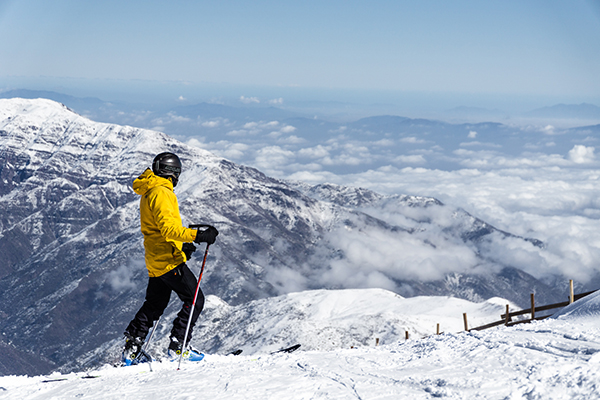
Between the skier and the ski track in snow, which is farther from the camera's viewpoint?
the skier

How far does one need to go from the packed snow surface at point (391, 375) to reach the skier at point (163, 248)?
2.47 ft

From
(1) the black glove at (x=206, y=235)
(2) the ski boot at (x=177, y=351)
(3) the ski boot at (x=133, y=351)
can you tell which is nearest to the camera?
(1) the black glove at (x=206, y=235)

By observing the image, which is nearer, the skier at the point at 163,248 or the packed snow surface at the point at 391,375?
the packed snow surface at the point at 391,375

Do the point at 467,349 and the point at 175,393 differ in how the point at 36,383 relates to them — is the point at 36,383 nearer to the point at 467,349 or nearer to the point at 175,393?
the point at 175,393

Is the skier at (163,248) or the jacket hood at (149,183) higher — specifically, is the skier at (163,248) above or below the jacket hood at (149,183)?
below

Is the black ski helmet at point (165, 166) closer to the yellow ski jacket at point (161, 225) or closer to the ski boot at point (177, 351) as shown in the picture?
the yellow ski jacket at point (161, 225)

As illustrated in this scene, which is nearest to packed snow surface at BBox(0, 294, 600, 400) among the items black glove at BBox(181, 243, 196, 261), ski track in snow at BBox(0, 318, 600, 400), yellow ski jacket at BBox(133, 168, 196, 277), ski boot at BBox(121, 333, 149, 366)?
ski track in snow at BBox(0, 318, 600, 400)

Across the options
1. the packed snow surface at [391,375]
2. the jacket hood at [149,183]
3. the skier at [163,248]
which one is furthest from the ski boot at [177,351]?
the jacket hood at [149,183]

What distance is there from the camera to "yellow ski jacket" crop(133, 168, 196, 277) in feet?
29.8

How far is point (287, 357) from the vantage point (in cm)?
1093

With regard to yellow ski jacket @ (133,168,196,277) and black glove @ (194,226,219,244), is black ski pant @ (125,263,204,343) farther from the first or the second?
black glove @ (194,226,219,244)

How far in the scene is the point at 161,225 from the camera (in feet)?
29.8

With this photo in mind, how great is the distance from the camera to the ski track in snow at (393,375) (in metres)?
7.12

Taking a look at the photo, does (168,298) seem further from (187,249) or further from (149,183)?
(149,183)
